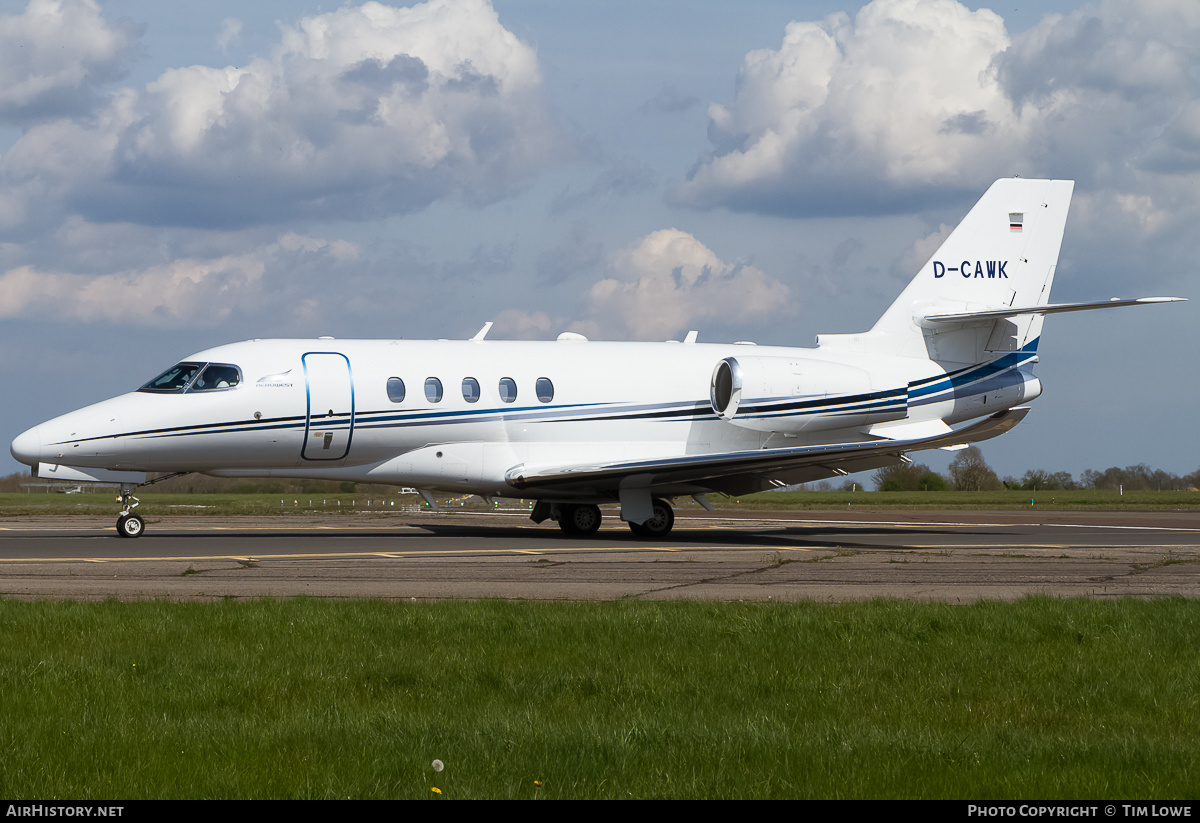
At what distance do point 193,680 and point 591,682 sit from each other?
2652mm

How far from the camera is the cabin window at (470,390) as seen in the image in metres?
23.4

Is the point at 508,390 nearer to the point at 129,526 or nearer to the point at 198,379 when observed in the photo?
the point at 198,379

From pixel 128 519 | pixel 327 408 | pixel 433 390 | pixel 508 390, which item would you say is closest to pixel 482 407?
pixel 508 390

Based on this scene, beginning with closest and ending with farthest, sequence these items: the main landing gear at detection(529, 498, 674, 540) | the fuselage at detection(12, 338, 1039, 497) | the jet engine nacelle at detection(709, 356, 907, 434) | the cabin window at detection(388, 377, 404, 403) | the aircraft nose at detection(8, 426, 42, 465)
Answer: the aircraft nose at detection(8, 426, 42, 465)
the fuselage at detection(12, 338, 1039, 497)
the cabin window at detection(388, 377, 404, 403)
the jet engine nacelle at detection(709, 356, 907, 434)
the main landing gear at detection(529, 498, 674, 540)

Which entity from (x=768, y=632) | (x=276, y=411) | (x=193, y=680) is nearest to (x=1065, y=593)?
(x=768, y=632)

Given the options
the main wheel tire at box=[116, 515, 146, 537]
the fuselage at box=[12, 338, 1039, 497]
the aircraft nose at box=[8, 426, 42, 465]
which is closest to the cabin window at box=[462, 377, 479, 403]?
the fuselage at box=[12, 338, 1039, 497]

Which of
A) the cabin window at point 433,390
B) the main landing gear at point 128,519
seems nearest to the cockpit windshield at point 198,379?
the main landing gear at point 128,519

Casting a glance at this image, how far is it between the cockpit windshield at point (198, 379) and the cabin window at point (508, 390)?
5.17 m

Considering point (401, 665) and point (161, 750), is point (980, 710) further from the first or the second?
point (161, 750)

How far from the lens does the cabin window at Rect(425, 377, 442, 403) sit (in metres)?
23.1

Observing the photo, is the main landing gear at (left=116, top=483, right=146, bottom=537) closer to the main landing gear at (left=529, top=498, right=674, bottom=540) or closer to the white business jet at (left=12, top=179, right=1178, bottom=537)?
the white business jet at (left=12, top=179, right=1178, bottom=537)

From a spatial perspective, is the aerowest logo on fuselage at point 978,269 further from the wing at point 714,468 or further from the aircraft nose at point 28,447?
the aircraft nose at point 28,447

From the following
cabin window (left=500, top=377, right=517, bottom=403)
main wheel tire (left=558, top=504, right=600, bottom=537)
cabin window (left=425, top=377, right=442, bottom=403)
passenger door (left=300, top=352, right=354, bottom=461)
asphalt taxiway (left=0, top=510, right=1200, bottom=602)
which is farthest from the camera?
main wheel tire (left=558, top=504, right=600, bottom=537)

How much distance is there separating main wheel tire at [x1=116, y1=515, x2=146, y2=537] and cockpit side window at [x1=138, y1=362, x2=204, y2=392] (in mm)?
2491
